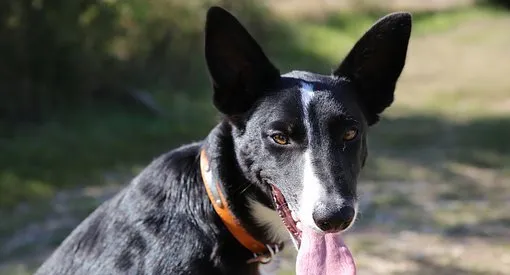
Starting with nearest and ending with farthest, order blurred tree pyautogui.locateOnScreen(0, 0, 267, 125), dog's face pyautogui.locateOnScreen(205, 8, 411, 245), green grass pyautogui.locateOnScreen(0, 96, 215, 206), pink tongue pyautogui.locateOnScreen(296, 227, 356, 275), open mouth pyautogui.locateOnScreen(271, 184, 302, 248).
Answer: dog's face pyautogui.locateOnScreen(205, 8, 411, 245), pink tongue pyautogui.locateOnScreen(296, 227, 356, 275), open mouth pyautogui.locateOnScreen(271, 184, 302, 248), blurred tree pyautogui.locateOnScreen(0, 0, 267, 125), green grass pyautogui.locateOnScreen(0, 96, 215, 206)

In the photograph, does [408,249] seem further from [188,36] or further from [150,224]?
[188,36]

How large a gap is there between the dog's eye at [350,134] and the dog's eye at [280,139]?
0.25m

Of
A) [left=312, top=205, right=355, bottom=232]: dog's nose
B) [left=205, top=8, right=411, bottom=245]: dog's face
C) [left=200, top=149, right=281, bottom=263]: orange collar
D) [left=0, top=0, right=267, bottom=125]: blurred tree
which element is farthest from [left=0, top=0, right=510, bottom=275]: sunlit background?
[left=312, top=205, right=355, bottom=232]: dog's nose

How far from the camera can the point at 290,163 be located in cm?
343

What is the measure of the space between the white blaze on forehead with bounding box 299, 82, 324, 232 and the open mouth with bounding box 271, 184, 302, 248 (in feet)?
0.51

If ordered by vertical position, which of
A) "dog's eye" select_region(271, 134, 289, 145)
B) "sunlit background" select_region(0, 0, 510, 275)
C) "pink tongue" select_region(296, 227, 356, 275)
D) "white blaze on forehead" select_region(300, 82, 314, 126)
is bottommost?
"sunlit background" select_region(0, 0, 510, 275)

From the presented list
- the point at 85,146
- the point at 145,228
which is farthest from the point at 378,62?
the point at 85,146

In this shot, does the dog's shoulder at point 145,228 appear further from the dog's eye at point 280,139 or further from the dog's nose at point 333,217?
the dog's nose at point 333,217

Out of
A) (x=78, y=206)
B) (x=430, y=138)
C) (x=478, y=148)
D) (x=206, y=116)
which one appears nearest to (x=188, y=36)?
(x=206, y=116)

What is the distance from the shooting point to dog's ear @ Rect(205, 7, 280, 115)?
145 inches

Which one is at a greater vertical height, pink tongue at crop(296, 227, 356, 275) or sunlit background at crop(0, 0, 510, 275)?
pink tongue at crop(296, 227, 356, 275)

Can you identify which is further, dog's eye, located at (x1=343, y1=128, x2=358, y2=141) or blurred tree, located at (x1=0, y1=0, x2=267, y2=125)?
blurred tree, located at (x1=0, y1=0, x2=267, y2=125)

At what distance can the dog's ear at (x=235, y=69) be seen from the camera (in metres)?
3.68

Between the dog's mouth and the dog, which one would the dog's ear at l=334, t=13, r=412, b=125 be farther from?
the dog's mouth
